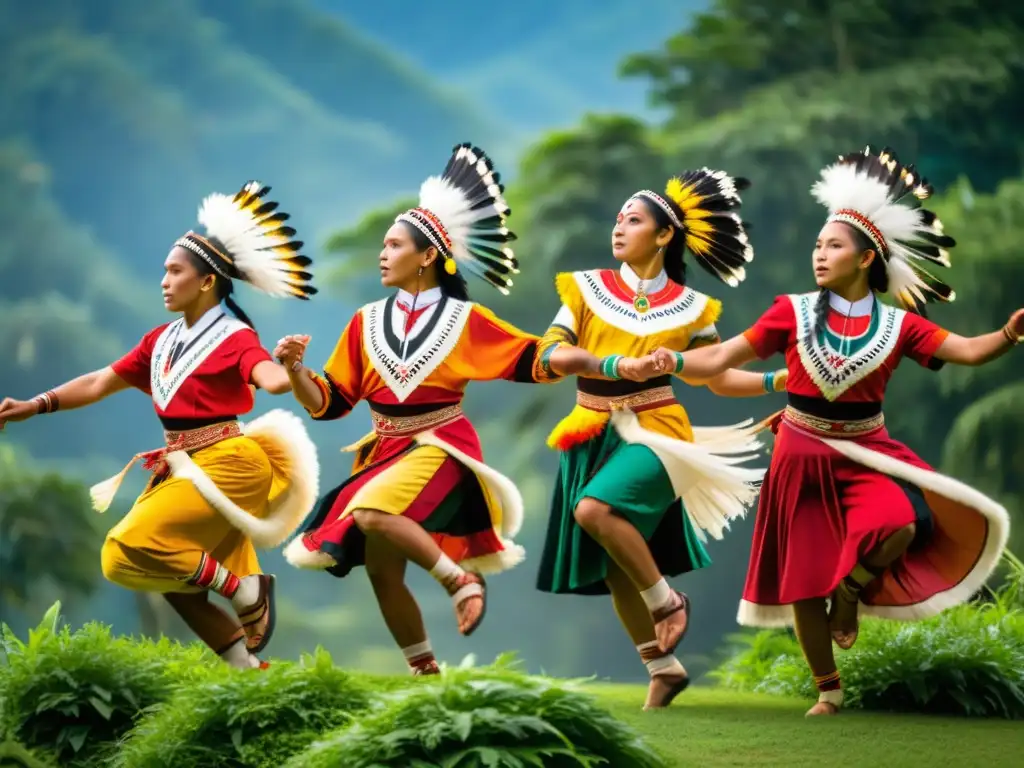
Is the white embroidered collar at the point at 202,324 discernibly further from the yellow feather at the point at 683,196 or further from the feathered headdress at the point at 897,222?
the feathered headdress at the point at 897,222

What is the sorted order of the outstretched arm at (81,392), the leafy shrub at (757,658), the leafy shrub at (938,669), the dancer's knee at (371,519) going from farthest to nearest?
the leafy shrub at (757,658) → the outstretched arm at (81,392) → the leafy shrub at (938,669) → the dancer's knee at (371,519)

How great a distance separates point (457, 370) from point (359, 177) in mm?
10565

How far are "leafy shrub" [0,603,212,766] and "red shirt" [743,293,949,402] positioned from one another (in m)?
1.92

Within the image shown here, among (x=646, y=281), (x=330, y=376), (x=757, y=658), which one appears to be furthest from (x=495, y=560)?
(x=757, y=658)

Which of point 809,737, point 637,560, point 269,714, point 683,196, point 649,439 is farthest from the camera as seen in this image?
point 683,196

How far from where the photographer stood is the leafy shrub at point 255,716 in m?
3.66

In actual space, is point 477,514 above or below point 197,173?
below

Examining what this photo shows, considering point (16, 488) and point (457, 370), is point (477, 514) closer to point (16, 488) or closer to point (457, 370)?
point (457, 370)

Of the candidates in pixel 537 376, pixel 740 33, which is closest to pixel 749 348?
pixel 537 376

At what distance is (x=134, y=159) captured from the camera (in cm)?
1453

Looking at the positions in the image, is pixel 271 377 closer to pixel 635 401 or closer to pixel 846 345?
pixel 635 401

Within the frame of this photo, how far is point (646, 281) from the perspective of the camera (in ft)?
15.3

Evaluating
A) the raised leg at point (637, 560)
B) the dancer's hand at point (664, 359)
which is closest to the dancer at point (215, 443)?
the raised leg at point (637, 560)

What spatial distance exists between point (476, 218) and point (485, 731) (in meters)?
1.92
